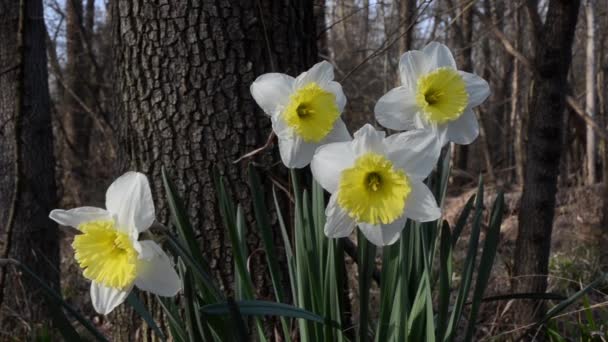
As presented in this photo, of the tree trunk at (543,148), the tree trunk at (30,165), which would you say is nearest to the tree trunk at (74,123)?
the tree trunk at (30,165)

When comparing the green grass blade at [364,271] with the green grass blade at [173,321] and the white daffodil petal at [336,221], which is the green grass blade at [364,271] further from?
the green grass blade at [173,321]

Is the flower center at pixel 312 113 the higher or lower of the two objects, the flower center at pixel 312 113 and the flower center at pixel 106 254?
the higher

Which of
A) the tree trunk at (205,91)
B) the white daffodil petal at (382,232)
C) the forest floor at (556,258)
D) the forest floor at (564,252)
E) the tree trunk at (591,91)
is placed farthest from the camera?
the tree trunk at (591,91)

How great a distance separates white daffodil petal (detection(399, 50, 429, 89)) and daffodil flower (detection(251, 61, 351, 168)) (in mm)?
133

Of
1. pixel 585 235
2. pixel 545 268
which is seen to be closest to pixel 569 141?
pixel 585 235

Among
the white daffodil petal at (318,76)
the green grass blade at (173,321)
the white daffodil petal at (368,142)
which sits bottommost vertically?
the green grass blade at (173,321)

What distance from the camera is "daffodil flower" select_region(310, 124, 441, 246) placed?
41.4 inches

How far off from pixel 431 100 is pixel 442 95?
0.08 ft

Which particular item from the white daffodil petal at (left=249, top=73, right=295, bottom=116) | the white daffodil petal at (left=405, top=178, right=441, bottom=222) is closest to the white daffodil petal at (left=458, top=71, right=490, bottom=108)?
the white daffodil petal at (left=405, top=178, right=441, bottom=222)

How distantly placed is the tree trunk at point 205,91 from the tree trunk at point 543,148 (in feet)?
3.72

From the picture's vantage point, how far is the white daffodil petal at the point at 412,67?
1178mm

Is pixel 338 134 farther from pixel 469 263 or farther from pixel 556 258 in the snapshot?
pixel 556 258

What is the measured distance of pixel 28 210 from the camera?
329 centimetres

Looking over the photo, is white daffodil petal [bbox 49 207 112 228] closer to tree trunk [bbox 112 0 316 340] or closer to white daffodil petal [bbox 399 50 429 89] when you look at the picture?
white daffodil petal [bbox 399 50 429 89]
